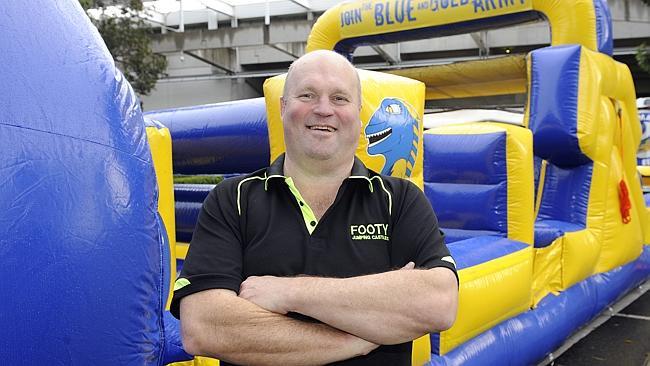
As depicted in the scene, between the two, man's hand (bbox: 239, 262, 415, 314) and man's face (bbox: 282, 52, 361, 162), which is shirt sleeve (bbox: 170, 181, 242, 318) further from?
man's face (bbox: 282, 52, 361, 162)

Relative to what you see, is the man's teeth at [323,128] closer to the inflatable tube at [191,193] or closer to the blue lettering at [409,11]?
the inflatable tube at [191,193]

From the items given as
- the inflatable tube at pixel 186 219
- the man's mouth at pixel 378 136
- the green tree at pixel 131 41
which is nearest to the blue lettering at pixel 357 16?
the inflatable tube at pixel 186 219

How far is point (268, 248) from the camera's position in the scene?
1.42 meters

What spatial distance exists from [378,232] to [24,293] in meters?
0.76

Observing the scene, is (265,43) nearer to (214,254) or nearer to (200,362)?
(200,362)

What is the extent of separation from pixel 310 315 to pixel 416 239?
12.6 inches

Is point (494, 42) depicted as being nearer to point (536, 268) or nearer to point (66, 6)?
point (536, 268)

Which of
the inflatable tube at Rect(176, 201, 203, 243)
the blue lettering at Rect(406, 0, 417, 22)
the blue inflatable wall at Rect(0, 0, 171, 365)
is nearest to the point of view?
the blue inflatable wall at Rect(0, 0, 171, 365)

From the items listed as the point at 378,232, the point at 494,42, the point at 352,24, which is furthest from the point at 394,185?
the point at 494,42

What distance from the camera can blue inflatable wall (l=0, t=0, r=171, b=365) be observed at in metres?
0.99

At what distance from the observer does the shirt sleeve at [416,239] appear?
4.74 feet

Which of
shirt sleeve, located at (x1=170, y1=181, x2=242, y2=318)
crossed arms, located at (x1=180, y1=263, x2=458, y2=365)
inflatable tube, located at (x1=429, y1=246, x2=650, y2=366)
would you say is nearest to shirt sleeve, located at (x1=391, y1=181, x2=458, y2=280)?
crossed arms, located at (x1=180, y1=263, x2=458, y2=365)

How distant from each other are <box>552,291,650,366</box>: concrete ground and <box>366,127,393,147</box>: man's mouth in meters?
2.02

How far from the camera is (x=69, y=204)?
1.06 metres
